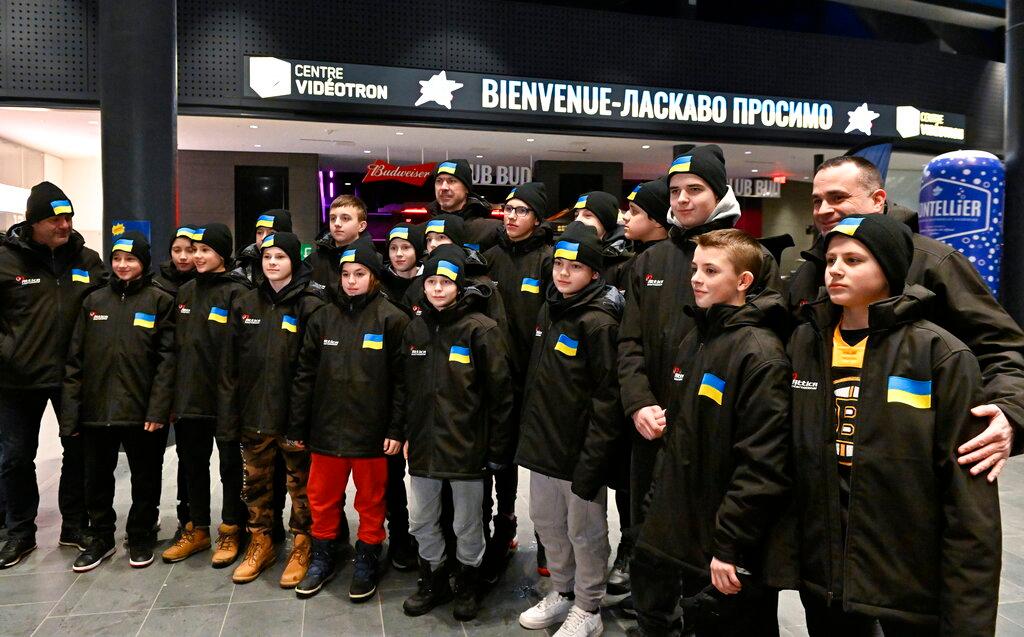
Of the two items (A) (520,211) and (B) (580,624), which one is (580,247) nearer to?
(A) (520,211)

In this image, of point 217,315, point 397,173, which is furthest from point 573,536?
point 397,173

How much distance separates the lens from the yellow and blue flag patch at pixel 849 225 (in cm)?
Answer: 163

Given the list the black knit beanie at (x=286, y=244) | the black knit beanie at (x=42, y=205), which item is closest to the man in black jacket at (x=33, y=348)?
the black knit beanie at (x=42, y=205)

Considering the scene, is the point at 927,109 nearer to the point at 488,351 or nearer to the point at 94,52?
the point at 488,351

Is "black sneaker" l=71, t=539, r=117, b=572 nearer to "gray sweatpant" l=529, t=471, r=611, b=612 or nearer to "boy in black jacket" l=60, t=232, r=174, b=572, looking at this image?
"boy in black jacket" l=60, t=232, r=174, b=572

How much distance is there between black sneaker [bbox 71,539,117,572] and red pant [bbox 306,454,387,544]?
113 cm

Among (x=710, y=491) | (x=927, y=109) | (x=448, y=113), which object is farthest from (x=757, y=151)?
(x=710, y=491)

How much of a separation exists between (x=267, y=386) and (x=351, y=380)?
461 mm

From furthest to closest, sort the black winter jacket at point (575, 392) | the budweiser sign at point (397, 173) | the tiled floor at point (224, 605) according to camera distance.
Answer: the budweiser sign at point (397, 173) → the tiled floor at point (224, 605) → the black winter jacket at point (575, 392)

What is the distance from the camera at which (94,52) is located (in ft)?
21.9

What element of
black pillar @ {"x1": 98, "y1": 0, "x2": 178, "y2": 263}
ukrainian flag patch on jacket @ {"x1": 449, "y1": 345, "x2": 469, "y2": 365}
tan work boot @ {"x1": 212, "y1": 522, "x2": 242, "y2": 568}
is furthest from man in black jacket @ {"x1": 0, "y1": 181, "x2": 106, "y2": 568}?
ukrainian flag patch on jacket @ {"x1": 449, "y1": 345, "x2": 469, "y2": 365}

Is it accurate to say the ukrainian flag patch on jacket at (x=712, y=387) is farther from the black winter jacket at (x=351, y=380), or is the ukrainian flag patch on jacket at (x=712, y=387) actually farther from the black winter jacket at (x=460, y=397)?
the black winter jacket at (x=351, y=380)

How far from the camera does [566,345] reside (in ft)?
8.52

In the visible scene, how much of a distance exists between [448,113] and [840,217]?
6344mm
